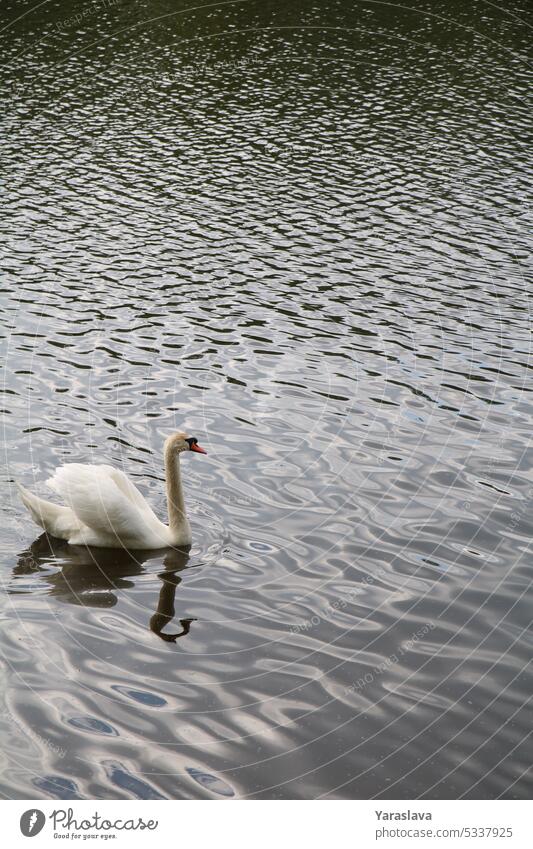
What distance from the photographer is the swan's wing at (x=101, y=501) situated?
55.3 feet

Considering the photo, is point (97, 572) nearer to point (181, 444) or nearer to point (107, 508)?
point (107, 508)

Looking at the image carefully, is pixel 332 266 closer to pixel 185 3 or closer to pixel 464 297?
pixel 464 297

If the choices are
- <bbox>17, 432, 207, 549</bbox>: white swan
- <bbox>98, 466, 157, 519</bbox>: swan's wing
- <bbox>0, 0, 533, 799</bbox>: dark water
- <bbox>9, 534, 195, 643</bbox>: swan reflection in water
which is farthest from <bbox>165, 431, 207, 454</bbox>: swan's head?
<bbox>9, 534, 195, 643</bbox>: swan reflection in water

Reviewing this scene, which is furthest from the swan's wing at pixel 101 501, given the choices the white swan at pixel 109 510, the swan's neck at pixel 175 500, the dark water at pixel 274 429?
the dark water at pixel 274 429

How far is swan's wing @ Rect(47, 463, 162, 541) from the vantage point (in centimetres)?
1686

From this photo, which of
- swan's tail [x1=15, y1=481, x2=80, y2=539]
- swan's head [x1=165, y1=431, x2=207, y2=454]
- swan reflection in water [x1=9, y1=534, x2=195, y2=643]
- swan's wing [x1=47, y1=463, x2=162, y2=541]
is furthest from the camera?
swan's head [x1=165, y1=431, x2=207, y2=454]

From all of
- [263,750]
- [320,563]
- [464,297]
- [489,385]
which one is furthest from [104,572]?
[464,297]

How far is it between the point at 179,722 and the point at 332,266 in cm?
2015

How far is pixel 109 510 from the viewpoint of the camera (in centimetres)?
1688

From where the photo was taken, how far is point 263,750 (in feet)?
42.8

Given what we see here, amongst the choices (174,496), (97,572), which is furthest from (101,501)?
(174,496)

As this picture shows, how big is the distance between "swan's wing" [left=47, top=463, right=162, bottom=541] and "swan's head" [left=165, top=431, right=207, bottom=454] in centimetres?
100

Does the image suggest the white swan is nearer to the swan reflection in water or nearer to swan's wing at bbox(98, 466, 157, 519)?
swan's wing at bbox(98, 466, 157, 519)

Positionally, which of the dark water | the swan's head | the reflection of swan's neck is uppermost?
the swan's head
